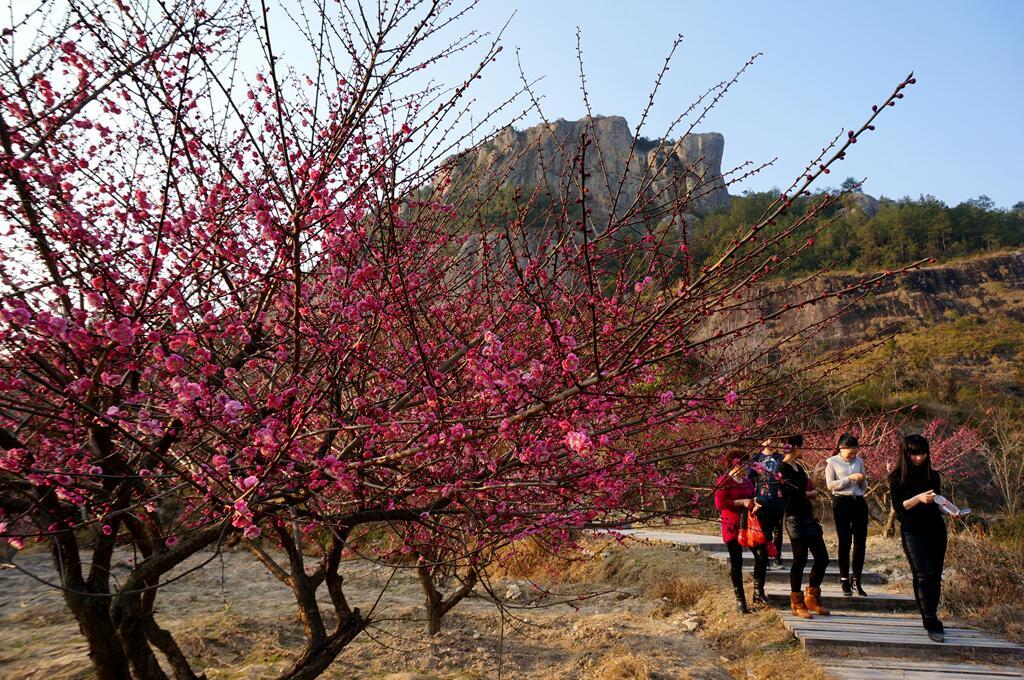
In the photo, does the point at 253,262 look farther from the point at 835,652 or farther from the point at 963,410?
the point at 963,410

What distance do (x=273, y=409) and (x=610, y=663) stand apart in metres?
3.85

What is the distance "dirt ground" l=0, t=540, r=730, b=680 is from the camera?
Answer: 5.13 metres

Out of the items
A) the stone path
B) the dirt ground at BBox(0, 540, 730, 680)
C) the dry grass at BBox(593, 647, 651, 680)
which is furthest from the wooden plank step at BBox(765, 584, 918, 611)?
the dry grass at BBox(593, 647, 651, 680)

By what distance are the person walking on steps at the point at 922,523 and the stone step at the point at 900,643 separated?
13 centimetres

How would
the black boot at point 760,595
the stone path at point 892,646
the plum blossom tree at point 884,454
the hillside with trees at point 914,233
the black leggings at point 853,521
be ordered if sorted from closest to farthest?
the stone path at point 892,646 → the black leggings at point 853,521 → the black boot at point 760,595 → the plum blossom tree at point 884,454 → the hillside with trees at point 914,233

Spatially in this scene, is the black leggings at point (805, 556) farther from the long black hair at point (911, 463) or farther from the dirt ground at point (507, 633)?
the long black hair at point (911, 463)

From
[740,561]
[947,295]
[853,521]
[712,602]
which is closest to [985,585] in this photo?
[853,521]

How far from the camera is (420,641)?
19.3 ft

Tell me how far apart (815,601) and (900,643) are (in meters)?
0.96

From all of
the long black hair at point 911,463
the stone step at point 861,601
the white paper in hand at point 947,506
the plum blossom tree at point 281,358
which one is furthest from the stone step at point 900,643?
the plum blossom tree at point 281,358

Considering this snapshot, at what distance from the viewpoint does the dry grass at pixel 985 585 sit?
17.3ft

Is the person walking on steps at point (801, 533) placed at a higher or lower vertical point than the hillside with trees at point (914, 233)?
lower

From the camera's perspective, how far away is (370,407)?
2770mm

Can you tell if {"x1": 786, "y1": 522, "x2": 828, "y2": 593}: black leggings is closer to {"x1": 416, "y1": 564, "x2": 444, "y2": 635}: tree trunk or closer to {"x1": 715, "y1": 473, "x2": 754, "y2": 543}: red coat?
{"x1": 715, "y1": 473, "x2": 754, "y2": 543}: red coat
